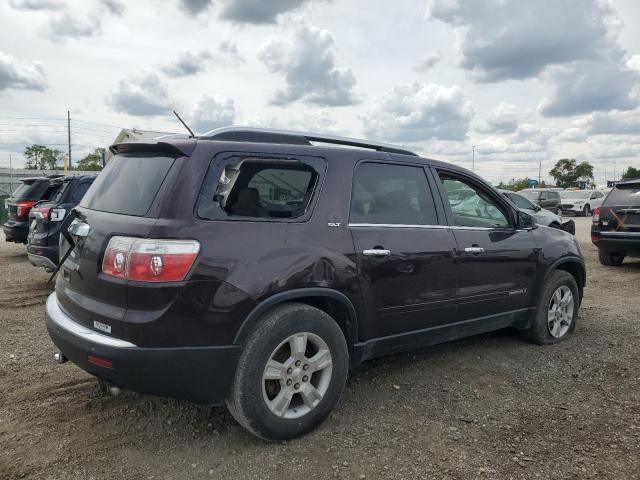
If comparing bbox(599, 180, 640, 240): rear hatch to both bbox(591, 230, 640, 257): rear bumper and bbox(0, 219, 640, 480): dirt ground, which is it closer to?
bbox(591, 230, 640, 257): rear bumper

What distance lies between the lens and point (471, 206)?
4.57m

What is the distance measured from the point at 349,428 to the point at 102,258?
1.82 m

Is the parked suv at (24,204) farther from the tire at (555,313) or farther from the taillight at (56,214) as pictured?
the tire at (555,313)

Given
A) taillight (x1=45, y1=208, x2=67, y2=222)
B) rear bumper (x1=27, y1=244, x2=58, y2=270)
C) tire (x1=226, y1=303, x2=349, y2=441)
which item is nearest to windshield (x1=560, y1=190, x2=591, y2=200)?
taillight (x1=45, y1=208, x2=67, y2=222)

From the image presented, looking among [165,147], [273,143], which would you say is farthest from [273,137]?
[165,147]

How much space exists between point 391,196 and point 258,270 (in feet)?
4.39

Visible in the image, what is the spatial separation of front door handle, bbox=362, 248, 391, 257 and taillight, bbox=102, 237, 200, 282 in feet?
3.85

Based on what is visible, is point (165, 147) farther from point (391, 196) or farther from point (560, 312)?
point (560, 312)

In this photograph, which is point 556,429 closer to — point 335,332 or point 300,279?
point 335,332

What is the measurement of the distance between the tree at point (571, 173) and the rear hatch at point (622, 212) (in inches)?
3175

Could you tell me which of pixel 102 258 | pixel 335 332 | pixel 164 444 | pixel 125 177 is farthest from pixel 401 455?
pixel 125 177

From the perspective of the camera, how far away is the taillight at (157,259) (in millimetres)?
2771

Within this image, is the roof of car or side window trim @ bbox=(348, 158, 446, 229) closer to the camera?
the roof of car

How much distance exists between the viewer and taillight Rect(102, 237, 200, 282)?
2771 millimetres
